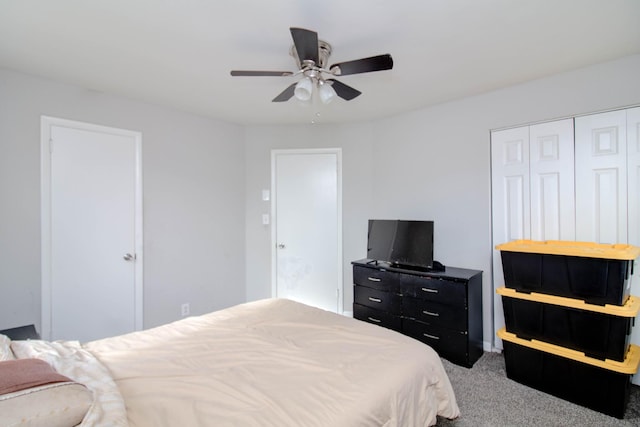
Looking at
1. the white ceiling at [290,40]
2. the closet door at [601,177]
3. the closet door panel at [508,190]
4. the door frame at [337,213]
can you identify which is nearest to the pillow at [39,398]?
the white ceiling at [290,40]

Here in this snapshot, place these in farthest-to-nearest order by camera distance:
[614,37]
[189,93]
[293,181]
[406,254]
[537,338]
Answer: [293,181]
[406,254]
[189,93]
[537,338]
[614,37]

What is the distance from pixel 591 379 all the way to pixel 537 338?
0.35 meters

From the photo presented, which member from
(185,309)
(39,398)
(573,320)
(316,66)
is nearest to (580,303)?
(573,320)

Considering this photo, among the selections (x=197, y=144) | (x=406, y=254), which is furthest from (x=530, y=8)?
(x=197, y=144)

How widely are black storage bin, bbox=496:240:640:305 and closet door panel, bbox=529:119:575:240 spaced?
0.21 m

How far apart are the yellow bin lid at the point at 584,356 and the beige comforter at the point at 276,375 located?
1.08m

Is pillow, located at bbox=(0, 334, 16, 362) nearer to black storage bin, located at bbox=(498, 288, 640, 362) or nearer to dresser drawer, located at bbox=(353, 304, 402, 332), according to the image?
dresser drawer, located at bbox=(353, 304, 402, 332)

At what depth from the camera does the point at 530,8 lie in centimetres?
168

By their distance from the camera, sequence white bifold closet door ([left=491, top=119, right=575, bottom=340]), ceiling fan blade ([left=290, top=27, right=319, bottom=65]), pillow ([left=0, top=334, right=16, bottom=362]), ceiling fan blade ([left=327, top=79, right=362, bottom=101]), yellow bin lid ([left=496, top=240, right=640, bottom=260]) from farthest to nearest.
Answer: white bifold closet door ([left=491, top=119, right=575, bottom=340]), ceiling fan blade ([left=327, top=79, right=362, bottom=101]), yellow bin lid ([left=496, top=240, right=640, bottom=260]), ceiling fan blade ([left=290, top=27, right=319, bottom=65]), pillow ([left=0, top=334, right=16, bottom=362])

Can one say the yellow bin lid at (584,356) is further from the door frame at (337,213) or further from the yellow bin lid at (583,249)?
the door frame at (337,213)

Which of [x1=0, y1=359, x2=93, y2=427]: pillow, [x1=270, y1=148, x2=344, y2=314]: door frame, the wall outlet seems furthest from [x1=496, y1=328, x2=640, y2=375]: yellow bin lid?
the wall outlet

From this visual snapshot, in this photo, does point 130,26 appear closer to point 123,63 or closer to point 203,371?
point 123,63

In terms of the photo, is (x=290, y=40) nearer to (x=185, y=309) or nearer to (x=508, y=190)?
(x=508, y=190)

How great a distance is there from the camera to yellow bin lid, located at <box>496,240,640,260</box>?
1.84 meters
